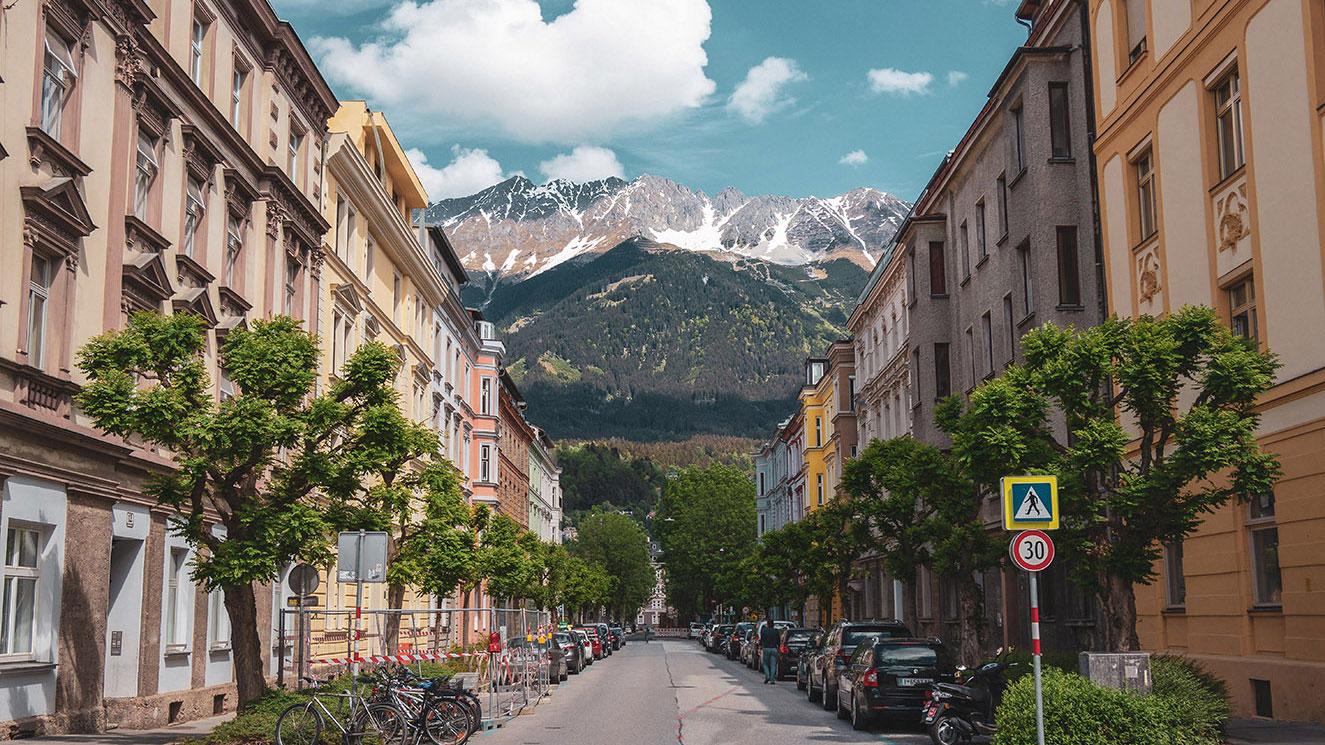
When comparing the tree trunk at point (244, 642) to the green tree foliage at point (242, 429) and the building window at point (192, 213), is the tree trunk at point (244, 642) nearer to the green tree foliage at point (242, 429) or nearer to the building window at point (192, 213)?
the green tree foliage at point (242, 429)

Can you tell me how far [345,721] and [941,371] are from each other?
26.8 meters

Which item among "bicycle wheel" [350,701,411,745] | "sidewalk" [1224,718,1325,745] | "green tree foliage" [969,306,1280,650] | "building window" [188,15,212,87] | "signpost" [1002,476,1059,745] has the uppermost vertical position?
"building window" [188,15,212,87]

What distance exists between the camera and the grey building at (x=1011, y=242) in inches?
1070

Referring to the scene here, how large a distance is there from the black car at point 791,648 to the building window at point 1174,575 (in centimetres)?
1861

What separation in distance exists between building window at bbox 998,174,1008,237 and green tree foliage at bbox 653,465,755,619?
78.9 meters

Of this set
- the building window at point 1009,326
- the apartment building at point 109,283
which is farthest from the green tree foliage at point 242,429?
the building window at point 1009,326

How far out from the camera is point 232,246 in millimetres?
25844

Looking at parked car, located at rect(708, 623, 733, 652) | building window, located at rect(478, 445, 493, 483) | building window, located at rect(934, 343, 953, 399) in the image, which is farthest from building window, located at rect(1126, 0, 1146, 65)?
parked car, located at rect(708, 623, 733, 652)

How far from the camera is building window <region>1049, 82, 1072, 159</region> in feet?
90.5

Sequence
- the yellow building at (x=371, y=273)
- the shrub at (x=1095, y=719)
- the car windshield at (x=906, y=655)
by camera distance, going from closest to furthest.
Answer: the shrub at (x=1095, y=719), the car windshield at (x=906, y=655), the yellow building at (x=371, y=273)

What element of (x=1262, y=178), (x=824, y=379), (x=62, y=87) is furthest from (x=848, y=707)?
(x=824, y=379)

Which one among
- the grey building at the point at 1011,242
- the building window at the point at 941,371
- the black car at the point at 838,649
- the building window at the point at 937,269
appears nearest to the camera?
the black car at the point at 838,649

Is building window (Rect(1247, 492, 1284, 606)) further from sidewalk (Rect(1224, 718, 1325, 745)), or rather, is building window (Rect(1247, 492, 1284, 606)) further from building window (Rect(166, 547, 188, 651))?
building window (Rect(166, 547, 188, 651))

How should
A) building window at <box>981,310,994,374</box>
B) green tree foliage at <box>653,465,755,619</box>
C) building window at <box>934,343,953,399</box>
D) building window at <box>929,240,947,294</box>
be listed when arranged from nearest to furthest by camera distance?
building window at <box>981,310,994,374</box>, building window at <box>934,343,953,399</box>, building window at <box>929,240,947,294</box>, green tree foliage at <box>653,465,755,619</box>
